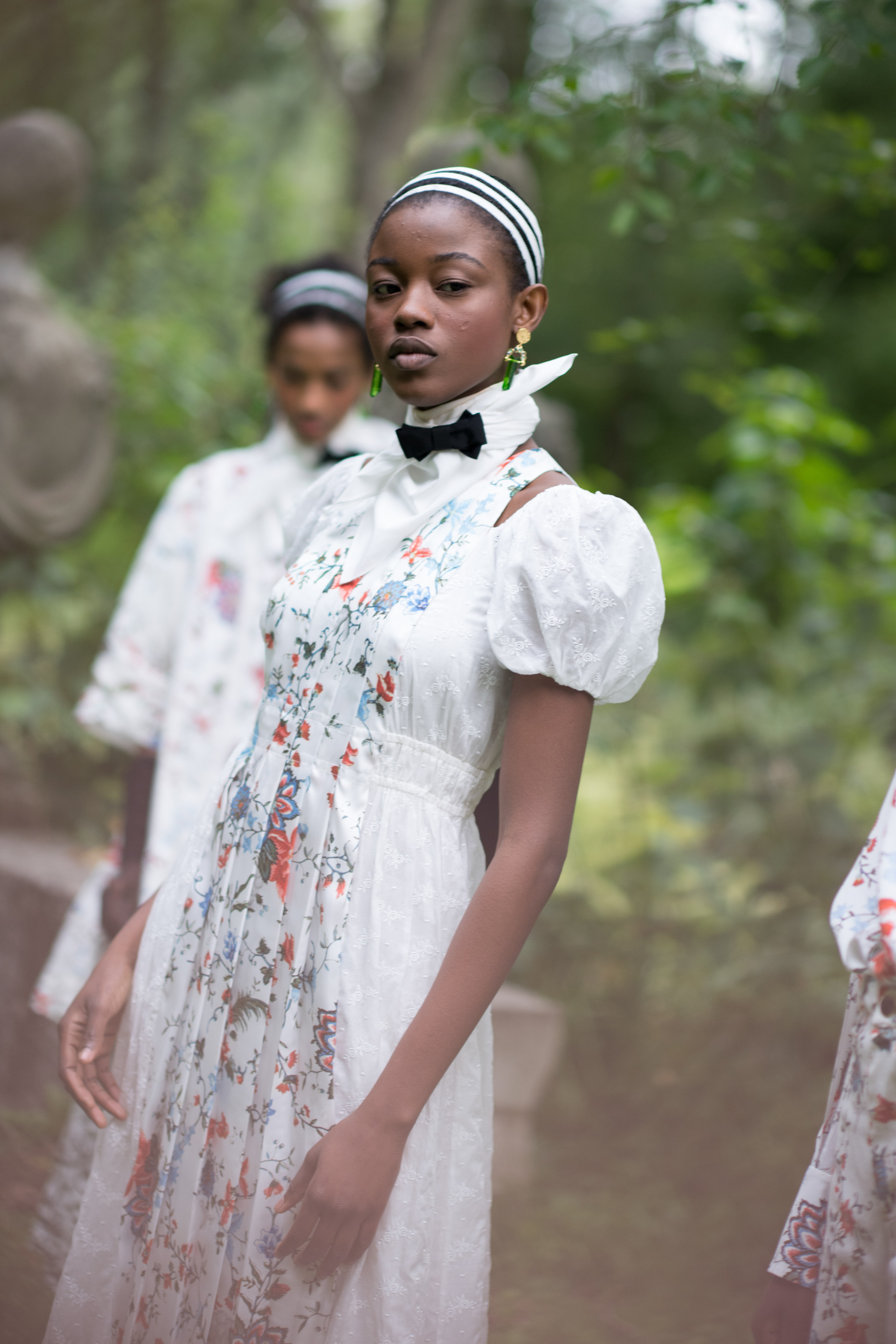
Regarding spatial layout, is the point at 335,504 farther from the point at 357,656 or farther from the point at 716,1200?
the point at 716,1200

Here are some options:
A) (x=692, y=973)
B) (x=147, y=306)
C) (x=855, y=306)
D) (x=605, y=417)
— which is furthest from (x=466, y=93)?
(x=692, y=973)

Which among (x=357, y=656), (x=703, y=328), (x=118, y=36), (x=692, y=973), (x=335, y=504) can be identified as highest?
(x=703, y=328)

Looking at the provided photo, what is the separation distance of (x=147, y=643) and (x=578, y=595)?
158cm

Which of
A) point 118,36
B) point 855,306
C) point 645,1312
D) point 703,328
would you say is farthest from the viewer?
point 703,328

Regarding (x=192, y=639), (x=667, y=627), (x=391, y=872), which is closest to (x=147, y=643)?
(x=192, y=639)

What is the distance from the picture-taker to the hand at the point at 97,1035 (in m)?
1.65

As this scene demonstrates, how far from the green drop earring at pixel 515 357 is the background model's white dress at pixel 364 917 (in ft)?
0.36

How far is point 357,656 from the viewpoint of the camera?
1.45 m

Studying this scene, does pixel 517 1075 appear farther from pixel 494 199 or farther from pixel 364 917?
pixel 494 199

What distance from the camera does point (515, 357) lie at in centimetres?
155

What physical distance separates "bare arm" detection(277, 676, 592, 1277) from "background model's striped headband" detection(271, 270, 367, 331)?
1503 millimetres

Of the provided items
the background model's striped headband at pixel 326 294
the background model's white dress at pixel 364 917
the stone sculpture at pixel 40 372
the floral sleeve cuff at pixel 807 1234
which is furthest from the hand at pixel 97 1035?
the stone sculpture at pixel 40 372

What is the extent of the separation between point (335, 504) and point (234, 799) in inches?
17.3

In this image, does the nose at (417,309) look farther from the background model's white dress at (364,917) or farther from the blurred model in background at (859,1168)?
the blurred model in background at (859,1168)
